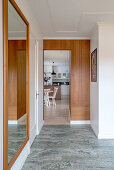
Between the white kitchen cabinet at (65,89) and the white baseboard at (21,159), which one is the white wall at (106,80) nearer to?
the white baseboard at (21,159)

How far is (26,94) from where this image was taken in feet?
8.52

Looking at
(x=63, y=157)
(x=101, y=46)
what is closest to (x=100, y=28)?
(x=101, y=46)

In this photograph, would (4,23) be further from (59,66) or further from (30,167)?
(59,66)

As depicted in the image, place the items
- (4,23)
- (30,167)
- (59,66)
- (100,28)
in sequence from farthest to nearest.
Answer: (59,66), (100,28), (30,167), (4,23)

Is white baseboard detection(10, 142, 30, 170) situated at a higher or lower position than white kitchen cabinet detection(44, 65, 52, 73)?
lower

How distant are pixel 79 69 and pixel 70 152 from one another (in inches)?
102

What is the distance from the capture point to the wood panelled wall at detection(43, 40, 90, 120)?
4.56 metres

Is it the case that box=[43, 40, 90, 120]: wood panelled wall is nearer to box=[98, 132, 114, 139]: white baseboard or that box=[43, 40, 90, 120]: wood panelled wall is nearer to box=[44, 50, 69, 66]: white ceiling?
box=[98, 132, 114, 139]: white baseboard

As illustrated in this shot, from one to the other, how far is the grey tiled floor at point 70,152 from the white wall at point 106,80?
34cm

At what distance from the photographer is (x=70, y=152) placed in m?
2.72

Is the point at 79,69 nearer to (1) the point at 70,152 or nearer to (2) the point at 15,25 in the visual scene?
(1) the point at 70,152

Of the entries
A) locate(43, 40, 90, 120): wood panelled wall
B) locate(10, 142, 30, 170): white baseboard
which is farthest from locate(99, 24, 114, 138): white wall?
locate(10, 142, 30, 170): white baseboard

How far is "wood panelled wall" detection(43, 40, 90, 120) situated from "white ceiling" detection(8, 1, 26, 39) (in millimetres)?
2207

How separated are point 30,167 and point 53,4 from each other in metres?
2.69
